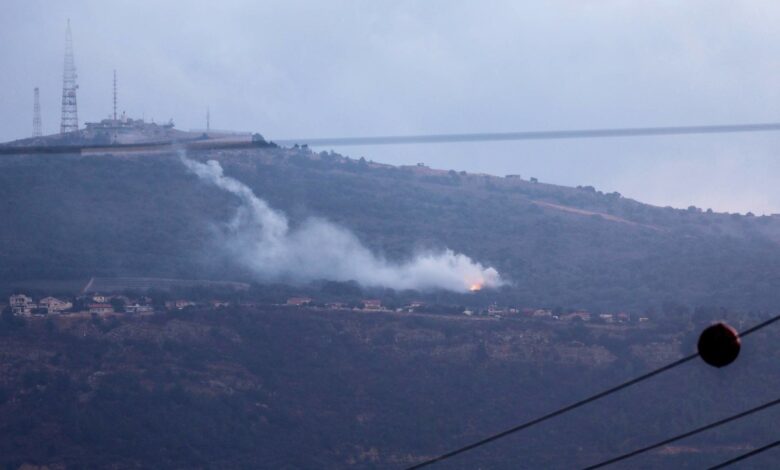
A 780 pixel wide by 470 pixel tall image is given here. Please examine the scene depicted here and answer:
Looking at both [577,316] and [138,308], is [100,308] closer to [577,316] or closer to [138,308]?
[138,308]

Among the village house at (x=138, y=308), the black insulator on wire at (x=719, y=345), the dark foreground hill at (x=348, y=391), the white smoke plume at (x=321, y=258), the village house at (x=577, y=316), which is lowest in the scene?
the dark foreground hill at (x=348, y=391)

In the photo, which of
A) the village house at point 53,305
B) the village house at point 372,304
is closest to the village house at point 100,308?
the village house at point 53,305

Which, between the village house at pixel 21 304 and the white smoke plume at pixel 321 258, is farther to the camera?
→ the white smoke plume at pixel 321 258

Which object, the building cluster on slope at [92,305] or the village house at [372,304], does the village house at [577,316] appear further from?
the building cluster on slope at [92,305]

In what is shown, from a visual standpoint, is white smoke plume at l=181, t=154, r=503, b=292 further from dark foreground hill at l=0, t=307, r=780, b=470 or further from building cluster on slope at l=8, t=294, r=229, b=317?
dark foreground hill at l=0, t=307, r=780, b=470

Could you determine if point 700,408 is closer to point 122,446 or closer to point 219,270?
point 122,446

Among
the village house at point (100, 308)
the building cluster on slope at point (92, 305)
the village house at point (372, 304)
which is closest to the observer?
the building cluster on slope at point (92, 305)
